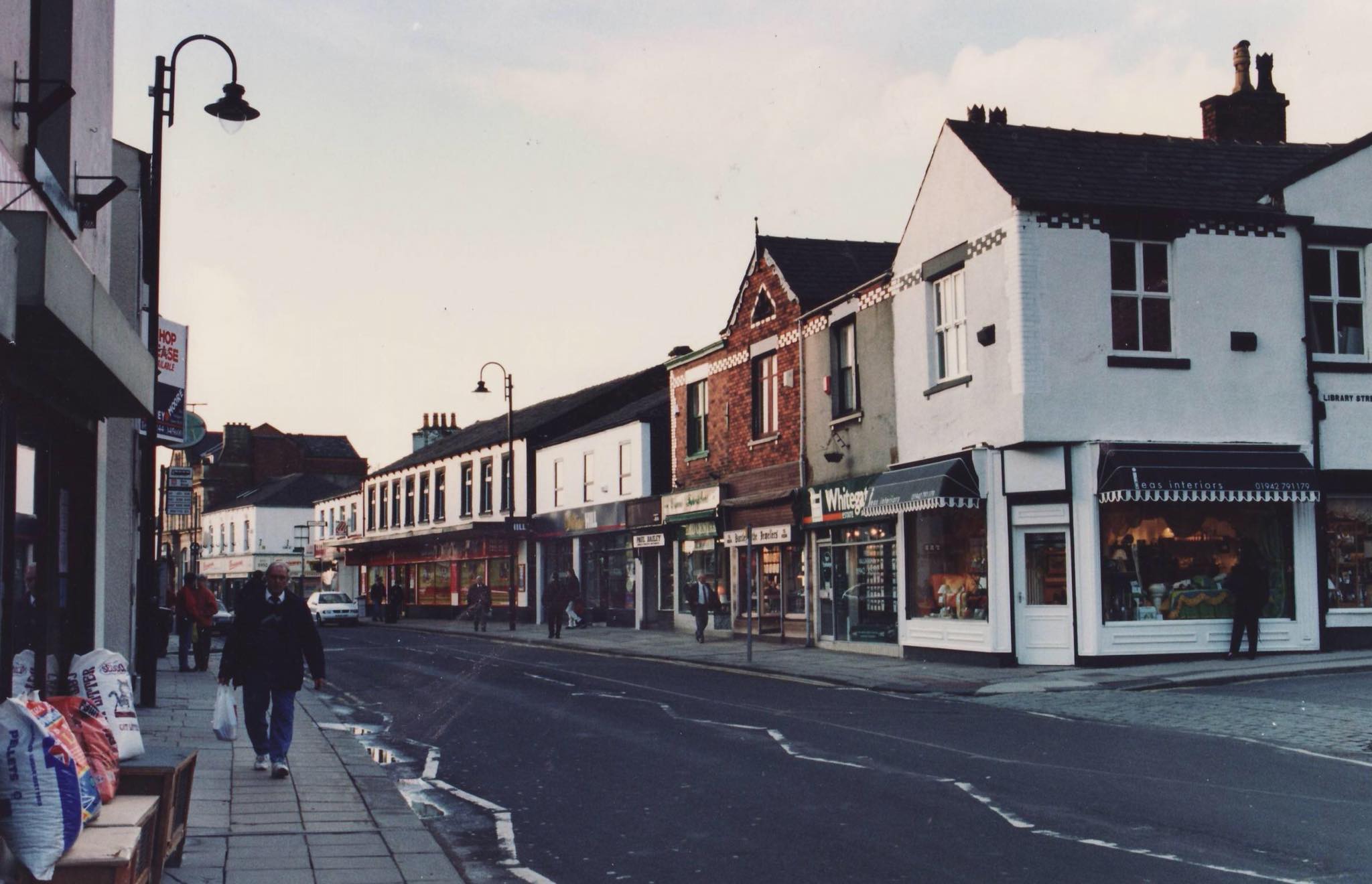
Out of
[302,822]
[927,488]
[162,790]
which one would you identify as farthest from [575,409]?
[162,790]

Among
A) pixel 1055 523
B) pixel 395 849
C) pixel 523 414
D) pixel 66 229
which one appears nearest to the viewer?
pixel 395 849

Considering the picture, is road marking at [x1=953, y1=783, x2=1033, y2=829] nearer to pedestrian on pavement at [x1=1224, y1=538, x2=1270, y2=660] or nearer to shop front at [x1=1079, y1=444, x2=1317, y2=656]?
shop front at [x1=1079, y1=444, x2=1317, y2=656]

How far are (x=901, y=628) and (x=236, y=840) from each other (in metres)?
18.1

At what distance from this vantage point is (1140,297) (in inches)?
861

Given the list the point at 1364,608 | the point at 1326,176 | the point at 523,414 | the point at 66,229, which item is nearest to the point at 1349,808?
the point at 66,229

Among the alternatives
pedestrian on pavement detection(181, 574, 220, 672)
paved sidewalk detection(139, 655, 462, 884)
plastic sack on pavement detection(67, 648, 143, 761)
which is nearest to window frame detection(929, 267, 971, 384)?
paved sidewalk detection(139, 655, 462, 884)

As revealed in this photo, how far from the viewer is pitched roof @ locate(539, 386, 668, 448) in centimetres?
4100

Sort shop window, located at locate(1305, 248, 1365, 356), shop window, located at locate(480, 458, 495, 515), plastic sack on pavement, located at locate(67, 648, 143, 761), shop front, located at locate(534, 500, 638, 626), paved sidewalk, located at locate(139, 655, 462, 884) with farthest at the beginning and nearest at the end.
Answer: shop window, located at locate(480, 458, 495, 515) < shop front, located at locate(534, 500, 638, 626) < shop window, located at locate(1305, 248, 1365, 356) < paved sidewalk, located at locate(139, 655, 462, 884) < plastic sack on pavement, located at locate(67, 648, 143, 761)

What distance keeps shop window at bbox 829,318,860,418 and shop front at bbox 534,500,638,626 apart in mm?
13971

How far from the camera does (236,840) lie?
8211 mm

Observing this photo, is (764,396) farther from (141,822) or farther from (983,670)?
(141,822)

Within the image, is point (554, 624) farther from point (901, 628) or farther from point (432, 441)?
point (432, 441)

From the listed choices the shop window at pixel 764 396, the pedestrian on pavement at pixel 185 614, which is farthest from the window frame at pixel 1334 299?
the pedestrian on pavement at pixel 185 614

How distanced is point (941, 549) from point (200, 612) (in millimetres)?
13146
